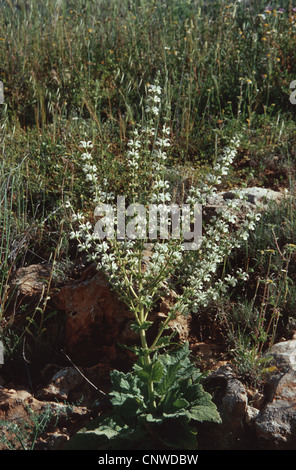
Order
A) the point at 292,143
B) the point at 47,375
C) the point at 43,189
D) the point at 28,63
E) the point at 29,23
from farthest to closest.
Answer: the point at 29,23
the point at 28,63
the point at 292,143
the point at 43,189
the point at 47,375

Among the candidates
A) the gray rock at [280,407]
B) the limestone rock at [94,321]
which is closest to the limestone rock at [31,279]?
the limestone rock at [94,321]

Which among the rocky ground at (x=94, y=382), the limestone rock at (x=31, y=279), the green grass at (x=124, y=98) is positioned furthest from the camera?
the green grass at (x=124, y=98)

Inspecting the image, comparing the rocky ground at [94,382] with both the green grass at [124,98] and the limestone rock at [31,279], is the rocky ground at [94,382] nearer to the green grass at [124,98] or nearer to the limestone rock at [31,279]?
the limestone rock at [31,279]

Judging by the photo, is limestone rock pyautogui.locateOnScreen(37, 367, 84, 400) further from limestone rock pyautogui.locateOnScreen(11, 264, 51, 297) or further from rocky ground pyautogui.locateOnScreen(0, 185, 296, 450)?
limestone rock pyautogui.locateOnScreen(11, 264, 51, 297)

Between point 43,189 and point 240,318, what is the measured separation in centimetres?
176

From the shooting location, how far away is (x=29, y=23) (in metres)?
5.84

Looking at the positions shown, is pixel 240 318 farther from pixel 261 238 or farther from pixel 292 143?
pixel 292 143

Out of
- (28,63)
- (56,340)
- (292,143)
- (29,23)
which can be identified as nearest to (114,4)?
(29,23)

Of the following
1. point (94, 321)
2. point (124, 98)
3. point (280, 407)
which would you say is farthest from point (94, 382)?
point (124, 98)
